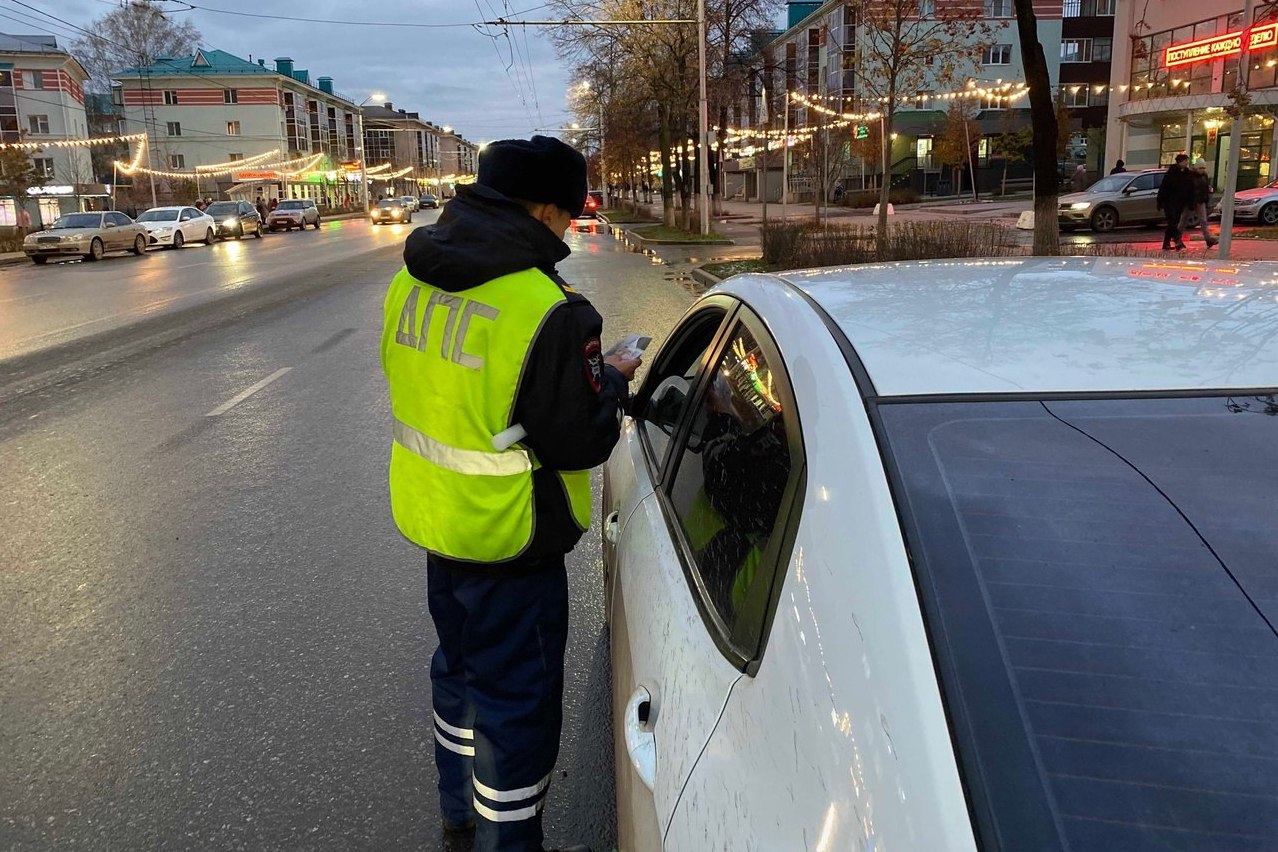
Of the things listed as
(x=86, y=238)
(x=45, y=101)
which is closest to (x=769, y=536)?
(x=86, y=238)

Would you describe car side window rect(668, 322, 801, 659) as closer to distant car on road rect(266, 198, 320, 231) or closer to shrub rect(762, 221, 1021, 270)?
shrub rect(762, 221, 1021, 270)

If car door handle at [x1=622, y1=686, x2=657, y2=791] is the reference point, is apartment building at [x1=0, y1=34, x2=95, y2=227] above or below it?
above

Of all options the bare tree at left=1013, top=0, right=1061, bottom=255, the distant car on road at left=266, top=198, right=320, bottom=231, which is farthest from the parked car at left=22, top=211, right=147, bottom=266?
the bare tree at left=1013, top=0, right=1061, bottom=255

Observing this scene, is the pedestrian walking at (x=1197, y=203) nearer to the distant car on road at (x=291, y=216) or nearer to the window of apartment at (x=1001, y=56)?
the distant car on road at (x=291, y=216)

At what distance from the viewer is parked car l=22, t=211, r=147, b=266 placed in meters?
28.3

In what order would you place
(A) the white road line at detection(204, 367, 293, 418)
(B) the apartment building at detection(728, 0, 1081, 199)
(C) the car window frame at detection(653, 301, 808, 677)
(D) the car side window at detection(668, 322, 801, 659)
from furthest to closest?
(B) the apartment building at detection(728, 0, 1081, 199)
(A) the white road line at detection(204, 367, 293, 418)
(D) the car side window at detection(668, 322, 801, 659)
(C) the car window frame at detection(653, 301, 808, 677)

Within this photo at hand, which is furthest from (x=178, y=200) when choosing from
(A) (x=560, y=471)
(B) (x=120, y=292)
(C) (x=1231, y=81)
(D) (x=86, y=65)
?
(A) (x=560, y=471)

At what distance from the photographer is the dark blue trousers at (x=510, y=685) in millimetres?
2277

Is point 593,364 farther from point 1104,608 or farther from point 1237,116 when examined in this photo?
point 1237,116

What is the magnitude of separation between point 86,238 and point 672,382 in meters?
31.2

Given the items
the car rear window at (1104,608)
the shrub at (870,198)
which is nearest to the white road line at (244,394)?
the car rear window at (1104,608)

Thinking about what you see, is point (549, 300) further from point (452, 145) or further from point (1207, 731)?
point (452, 145)

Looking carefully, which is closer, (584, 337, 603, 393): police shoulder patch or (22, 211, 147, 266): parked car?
(584, 337, 603, 393): police shoulder patch

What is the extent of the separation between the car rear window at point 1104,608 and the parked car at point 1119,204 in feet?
85.4
